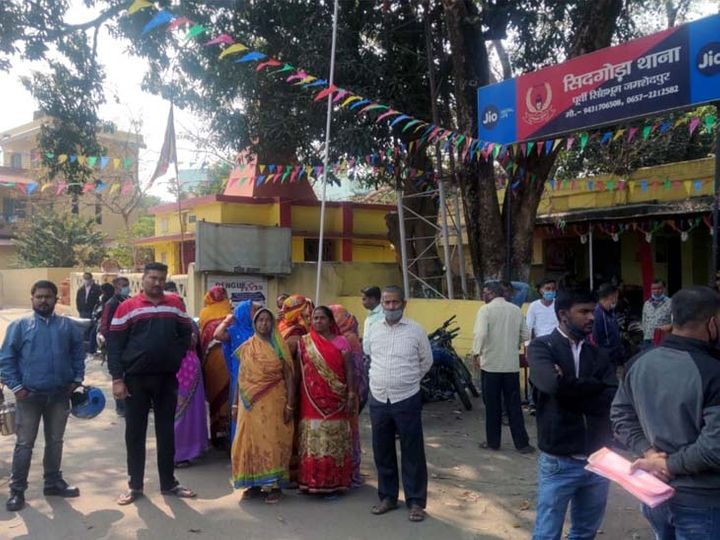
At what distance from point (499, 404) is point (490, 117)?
4.61 m

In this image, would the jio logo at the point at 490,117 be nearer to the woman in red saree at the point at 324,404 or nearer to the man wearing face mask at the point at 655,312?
the man wearing face mask at the point at 655,312

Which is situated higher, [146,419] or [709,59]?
[709,59]

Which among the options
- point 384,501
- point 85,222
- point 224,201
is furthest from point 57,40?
point 85,222

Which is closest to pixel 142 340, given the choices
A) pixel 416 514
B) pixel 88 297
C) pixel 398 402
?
pixel 398 402

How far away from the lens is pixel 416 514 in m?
4.41

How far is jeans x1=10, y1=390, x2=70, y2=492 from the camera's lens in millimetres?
4711

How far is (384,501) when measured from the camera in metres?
4.57

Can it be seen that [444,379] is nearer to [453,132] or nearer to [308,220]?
[453,132]

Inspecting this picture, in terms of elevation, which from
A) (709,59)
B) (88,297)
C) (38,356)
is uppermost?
(709,59)

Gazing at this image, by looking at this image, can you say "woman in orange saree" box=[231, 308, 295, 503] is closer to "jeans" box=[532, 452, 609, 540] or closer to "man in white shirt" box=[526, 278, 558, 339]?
"jeans" box=[532, 452, 609, 540]

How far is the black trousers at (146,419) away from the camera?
480 centimetres

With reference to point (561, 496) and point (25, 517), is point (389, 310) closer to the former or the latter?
point (561, 496)

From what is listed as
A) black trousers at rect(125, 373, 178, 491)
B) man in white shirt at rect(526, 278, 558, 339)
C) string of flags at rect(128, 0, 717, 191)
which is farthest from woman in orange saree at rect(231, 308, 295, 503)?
string of flags at rect(128, 0, 717, 191)

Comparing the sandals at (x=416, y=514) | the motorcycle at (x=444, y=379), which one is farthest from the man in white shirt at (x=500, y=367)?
the sandals at (x=416, y=514)
